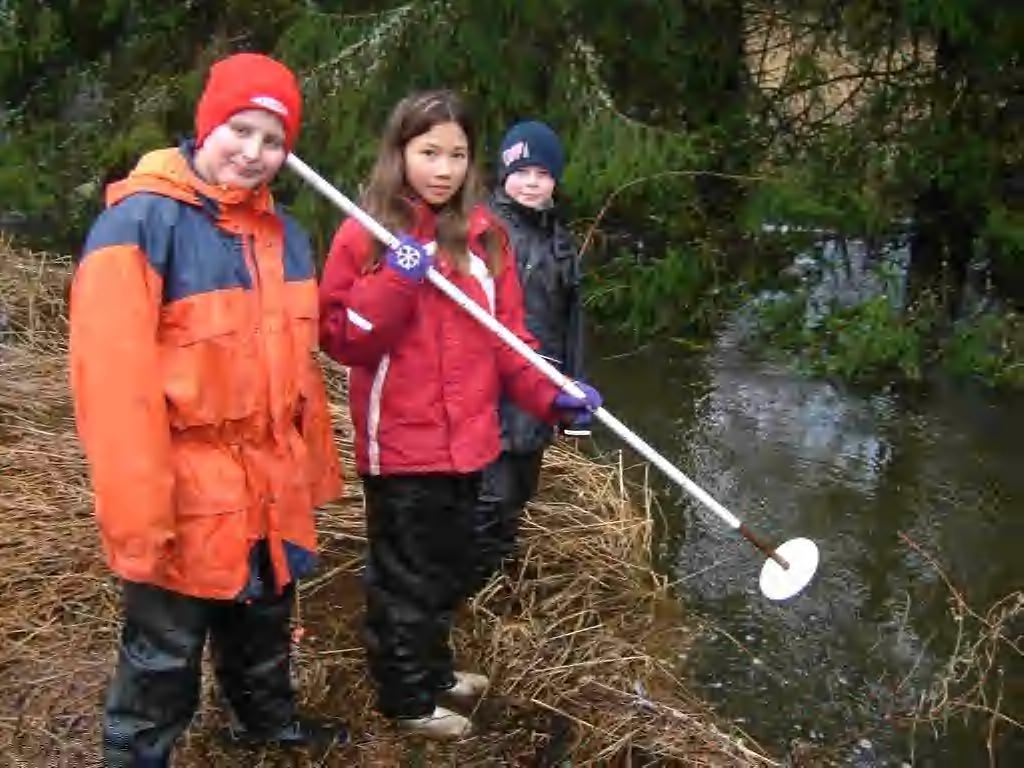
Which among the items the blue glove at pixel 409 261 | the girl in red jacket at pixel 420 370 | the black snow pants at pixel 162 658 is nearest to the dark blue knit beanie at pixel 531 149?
the girl in red jacket at pixel 420 370

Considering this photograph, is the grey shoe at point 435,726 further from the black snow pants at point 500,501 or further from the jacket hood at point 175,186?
the jacket hood at point 175,186

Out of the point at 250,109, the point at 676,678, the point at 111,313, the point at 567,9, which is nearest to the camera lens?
the point at 111,313

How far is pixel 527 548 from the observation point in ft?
13.8

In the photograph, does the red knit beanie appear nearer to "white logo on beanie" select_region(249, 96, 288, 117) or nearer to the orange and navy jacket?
"white logo on beanie" select_region(249, 96, 288, 117)

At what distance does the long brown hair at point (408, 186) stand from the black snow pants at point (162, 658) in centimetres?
88

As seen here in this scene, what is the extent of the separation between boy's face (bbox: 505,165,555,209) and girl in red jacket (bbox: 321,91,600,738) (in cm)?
65

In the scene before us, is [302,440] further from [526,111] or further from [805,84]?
[805,84]

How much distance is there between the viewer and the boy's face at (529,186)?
3738 millimetres

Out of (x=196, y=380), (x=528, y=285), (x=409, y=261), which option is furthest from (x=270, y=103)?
(x=528, y=285)

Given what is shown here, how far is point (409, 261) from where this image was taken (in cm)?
270

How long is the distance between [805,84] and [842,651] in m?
4.34

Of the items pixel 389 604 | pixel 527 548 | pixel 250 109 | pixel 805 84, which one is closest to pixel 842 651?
pixel 527 548

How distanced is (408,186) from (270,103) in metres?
0.49

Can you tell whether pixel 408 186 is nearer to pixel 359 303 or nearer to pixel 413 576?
pixel 359 303
